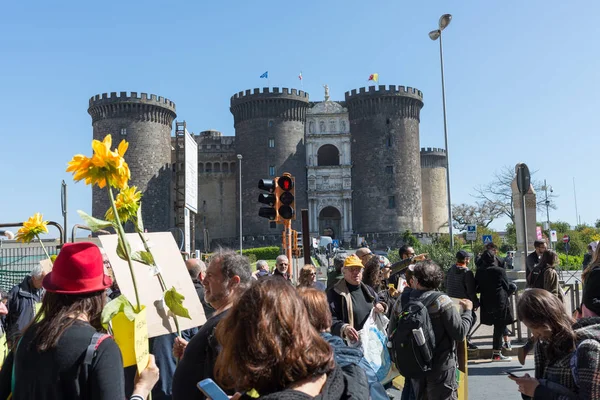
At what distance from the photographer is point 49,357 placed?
222 cm

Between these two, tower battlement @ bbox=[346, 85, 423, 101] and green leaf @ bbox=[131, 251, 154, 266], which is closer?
green leaf @ bbox=[131, 251, 154, 266]

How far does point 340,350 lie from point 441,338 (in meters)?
2.04

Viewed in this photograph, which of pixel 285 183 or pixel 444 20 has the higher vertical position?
pixel 444 20

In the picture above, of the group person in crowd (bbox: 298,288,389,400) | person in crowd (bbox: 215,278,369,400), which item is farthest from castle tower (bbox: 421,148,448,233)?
person in crowd (bbox: 215,278,369,400)

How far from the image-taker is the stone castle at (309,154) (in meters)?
47.2

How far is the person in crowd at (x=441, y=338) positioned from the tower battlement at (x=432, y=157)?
56105mm

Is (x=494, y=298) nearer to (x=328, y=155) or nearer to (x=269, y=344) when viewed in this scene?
→ (x=269, y=344)

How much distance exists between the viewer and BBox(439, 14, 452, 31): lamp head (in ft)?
63.2

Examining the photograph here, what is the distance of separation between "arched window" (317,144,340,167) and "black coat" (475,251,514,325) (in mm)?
43940

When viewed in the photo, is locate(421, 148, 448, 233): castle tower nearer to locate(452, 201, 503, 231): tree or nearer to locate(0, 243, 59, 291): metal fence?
locate(452, 201, 503, 231): tree

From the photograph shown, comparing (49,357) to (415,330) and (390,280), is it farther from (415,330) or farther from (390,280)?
(390,280)

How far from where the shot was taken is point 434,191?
58.2 metres

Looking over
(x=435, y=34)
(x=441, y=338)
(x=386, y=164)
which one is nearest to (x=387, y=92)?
(x=386, y=164)

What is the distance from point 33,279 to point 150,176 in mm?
42488
